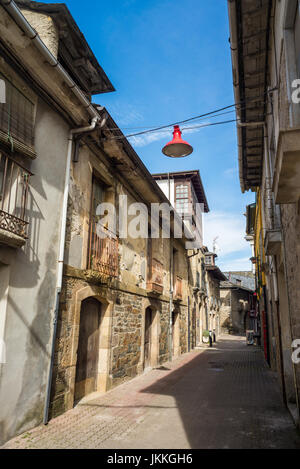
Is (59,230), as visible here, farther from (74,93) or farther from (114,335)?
(114,335)

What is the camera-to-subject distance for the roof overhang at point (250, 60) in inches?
186

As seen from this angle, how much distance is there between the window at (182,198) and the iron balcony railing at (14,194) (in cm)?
1331

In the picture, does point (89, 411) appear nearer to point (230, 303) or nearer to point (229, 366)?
point (229, 366)

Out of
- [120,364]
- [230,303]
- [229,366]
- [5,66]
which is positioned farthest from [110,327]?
[230,303]

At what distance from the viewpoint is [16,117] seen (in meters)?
4.85

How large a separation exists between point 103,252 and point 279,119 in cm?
432

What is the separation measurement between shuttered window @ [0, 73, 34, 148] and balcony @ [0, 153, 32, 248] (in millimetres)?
376

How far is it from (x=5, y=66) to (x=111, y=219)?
13.1ft

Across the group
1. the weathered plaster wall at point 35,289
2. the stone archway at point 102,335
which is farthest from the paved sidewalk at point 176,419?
the weathered plaster wall at point 35,289

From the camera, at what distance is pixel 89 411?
227 inches

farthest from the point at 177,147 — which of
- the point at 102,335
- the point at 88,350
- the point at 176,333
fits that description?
the point at 176,333

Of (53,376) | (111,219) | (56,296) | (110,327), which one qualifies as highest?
(111,219)

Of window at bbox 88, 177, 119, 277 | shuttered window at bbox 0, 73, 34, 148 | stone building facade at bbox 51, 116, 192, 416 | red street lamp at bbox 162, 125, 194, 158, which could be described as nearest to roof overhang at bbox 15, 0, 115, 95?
stone building facade at bbox 51, 116, 192, 416

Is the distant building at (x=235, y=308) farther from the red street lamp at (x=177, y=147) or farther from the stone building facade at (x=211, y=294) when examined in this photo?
the red street lamp at (x=177, y=147)
